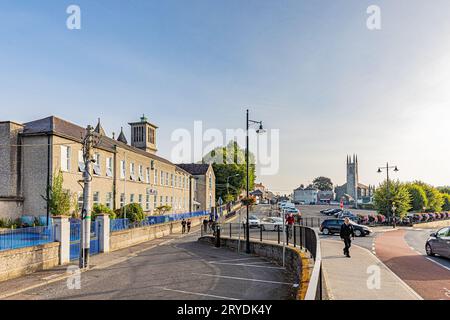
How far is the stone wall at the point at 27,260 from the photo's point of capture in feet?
48.2

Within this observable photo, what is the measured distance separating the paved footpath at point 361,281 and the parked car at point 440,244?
3.30 meters

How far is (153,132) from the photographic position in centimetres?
6312

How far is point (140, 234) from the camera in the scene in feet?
103

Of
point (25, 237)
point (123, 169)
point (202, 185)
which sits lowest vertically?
point (25, 237)

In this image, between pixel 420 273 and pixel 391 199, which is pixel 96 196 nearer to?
pixel 420 273

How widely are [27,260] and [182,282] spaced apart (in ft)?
23.9

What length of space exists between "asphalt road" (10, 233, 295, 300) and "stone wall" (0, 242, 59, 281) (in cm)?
228

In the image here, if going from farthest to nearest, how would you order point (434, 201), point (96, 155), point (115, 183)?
point (434, 201)
point (115, 183)
point (96, 155)

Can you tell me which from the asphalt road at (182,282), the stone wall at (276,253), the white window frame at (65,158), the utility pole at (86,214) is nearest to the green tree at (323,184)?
the stone wall at (276,253)

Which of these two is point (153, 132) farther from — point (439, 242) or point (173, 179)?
point (439, 242)

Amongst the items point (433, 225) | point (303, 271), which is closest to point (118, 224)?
point (303, 271)

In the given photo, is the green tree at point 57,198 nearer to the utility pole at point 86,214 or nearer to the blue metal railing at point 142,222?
the blue metal railing at point 142,222
